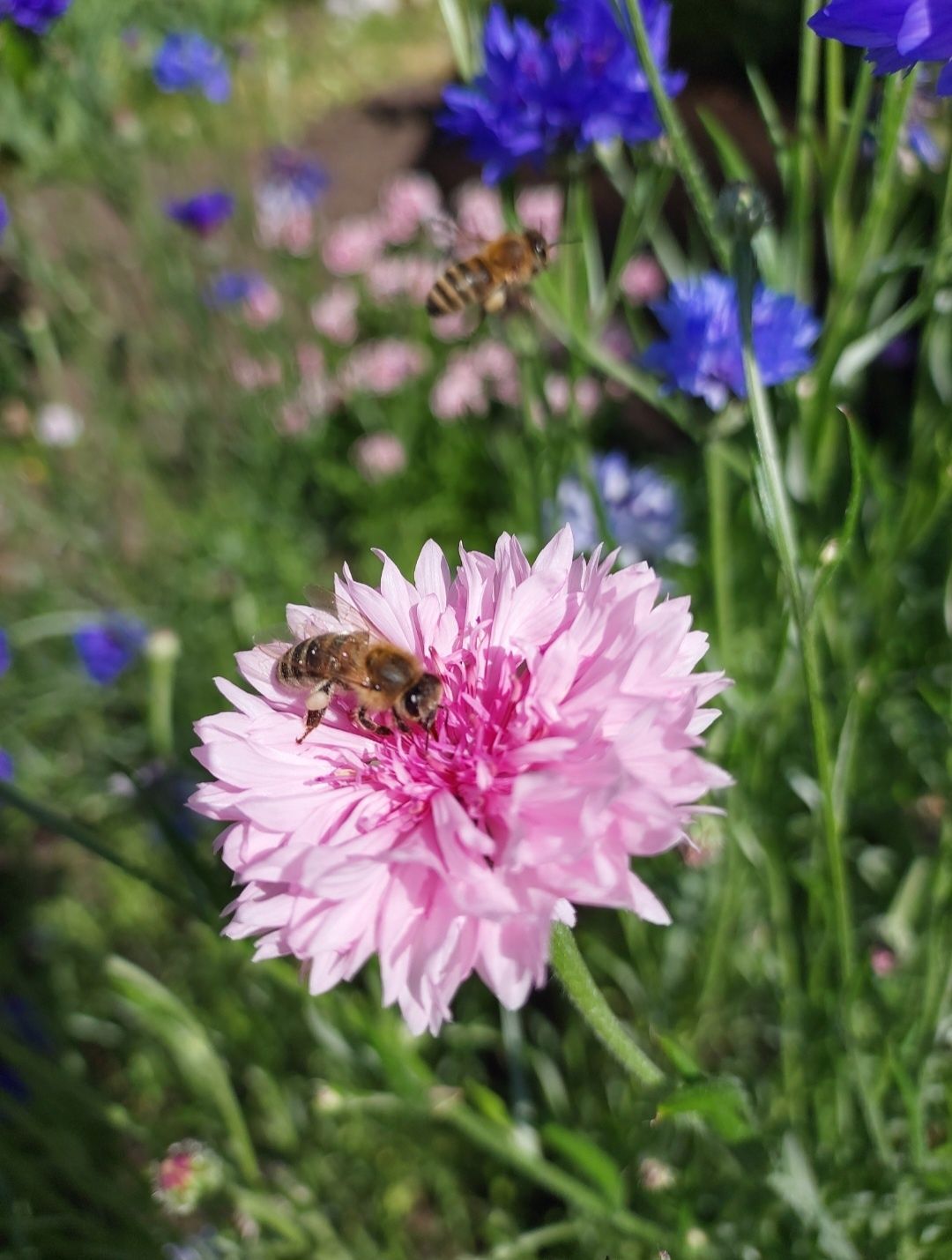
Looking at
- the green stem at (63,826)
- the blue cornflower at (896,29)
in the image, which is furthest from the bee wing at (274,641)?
the blue cornflower at (896,29)

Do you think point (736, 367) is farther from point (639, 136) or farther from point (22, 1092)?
point (22, 1092)

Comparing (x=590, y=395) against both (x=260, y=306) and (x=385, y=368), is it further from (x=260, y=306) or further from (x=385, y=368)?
(x=260, y=306)

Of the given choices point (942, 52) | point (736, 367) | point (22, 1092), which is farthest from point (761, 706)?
point (22, 1092)

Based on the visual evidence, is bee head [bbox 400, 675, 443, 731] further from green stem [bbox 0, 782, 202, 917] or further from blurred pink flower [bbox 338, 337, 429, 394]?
blurred pink flower [bbox 338, 337, 429, 394]

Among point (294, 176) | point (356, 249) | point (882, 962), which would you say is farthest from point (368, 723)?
point (294, 176)

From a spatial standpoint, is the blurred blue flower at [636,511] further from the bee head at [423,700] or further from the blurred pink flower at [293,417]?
the blurred pink flower at [293,417]
